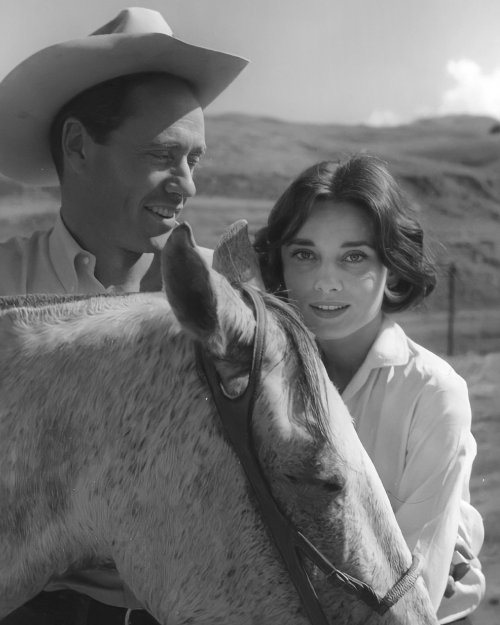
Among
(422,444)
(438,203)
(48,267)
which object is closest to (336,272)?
(422,444)

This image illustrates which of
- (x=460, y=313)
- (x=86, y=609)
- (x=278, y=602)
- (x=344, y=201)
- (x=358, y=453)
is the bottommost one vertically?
(x=460, y=313)

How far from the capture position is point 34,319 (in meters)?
1.37

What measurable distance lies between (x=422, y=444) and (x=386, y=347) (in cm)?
25

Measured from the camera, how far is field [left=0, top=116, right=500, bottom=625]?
5105 millimetres

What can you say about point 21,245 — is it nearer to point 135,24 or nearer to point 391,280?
point 135,24

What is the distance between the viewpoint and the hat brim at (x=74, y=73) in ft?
6.15

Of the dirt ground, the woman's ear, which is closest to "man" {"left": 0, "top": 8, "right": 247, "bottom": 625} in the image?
the woman's ear

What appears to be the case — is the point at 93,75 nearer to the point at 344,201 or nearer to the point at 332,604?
the point at 344,201

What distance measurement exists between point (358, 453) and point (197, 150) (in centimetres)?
105

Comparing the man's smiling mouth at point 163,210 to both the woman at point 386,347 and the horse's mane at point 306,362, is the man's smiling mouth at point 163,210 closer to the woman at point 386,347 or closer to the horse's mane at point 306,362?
the woman at point 386,347

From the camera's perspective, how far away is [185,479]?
124 cm

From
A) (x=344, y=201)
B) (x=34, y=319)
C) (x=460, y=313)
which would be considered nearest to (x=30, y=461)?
(x=34, y=319)

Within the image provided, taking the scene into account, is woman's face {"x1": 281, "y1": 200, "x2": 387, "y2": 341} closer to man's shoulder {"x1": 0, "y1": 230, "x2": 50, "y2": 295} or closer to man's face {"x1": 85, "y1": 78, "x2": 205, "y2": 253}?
man's face {"x1": 85, "y1": 78, "x2": 205, "y2": 253}

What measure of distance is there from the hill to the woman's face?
3014mm
